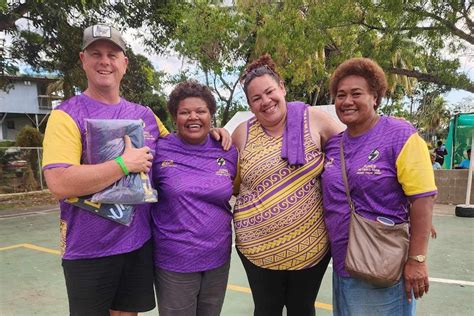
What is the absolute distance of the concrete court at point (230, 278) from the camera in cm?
381

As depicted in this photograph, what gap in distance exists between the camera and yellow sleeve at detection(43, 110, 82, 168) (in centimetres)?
190

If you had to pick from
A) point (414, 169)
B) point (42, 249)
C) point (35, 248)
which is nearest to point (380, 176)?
point (414, 169)

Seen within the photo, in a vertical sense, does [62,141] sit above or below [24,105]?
→ below

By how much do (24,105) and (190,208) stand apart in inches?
1316

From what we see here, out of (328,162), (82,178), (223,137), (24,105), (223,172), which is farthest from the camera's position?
(24,105)

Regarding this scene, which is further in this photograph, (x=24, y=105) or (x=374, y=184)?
(x=24, y=105)

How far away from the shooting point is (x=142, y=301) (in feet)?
7.47

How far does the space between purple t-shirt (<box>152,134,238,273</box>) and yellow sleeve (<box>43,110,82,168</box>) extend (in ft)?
1.56

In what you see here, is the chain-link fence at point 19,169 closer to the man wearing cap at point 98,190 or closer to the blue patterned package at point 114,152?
the man wearing cap at point 98,190

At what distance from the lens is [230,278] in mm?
4641

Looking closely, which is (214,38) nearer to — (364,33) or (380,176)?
(364,33)

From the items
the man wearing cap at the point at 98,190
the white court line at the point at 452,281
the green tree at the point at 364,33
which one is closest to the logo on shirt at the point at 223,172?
the man wearing cap at the point at 98,190

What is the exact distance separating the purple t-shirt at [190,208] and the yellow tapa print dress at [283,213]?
0.15 meters

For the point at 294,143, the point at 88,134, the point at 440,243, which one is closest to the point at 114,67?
the point at 88,134
